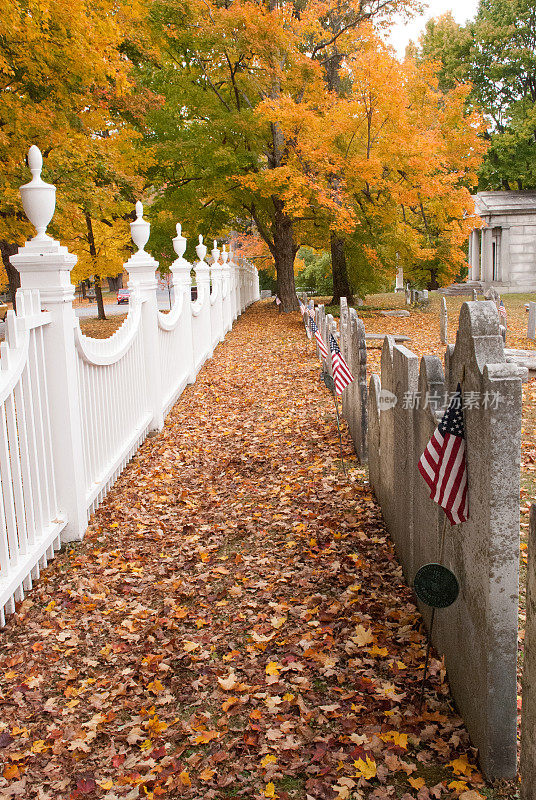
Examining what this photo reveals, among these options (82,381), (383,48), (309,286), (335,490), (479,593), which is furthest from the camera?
(309,286)

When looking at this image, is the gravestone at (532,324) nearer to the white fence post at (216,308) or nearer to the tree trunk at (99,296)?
the white fence post at (216,308)

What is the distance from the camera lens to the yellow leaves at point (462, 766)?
10.1 ft

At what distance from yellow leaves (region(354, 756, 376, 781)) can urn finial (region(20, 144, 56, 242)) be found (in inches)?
167

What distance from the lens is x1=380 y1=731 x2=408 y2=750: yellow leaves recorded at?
3.31 metres

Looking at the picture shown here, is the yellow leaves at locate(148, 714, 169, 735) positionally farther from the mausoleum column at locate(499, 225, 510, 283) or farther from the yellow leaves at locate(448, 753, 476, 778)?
the mausoleum column at locate(499, 225, 510, 283)

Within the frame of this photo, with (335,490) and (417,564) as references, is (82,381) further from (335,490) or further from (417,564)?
(417,564)

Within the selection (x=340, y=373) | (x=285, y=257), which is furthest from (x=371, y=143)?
(x=340, y=373)

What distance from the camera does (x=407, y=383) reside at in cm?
462

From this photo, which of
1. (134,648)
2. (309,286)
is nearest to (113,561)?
(134,648)

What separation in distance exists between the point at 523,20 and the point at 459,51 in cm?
390

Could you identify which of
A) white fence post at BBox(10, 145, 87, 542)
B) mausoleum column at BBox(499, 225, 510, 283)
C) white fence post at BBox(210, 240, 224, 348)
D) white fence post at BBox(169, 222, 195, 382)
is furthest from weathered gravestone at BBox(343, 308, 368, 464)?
mausoleum column at BBox(499, 225, 510, 283)

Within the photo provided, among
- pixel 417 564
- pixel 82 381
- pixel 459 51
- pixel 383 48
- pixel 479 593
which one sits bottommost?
pixel 417 564

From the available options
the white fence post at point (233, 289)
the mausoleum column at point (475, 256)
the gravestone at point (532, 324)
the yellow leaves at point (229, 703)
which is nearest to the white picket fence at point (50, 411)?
the yellow leaves at point (229, 703)

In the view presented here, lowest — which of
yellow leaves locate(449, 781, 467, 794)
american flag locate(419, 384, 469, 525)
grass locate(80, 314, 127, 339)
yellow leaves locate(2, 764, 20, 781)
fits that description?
grass locate(80, 314, 127, 339)
